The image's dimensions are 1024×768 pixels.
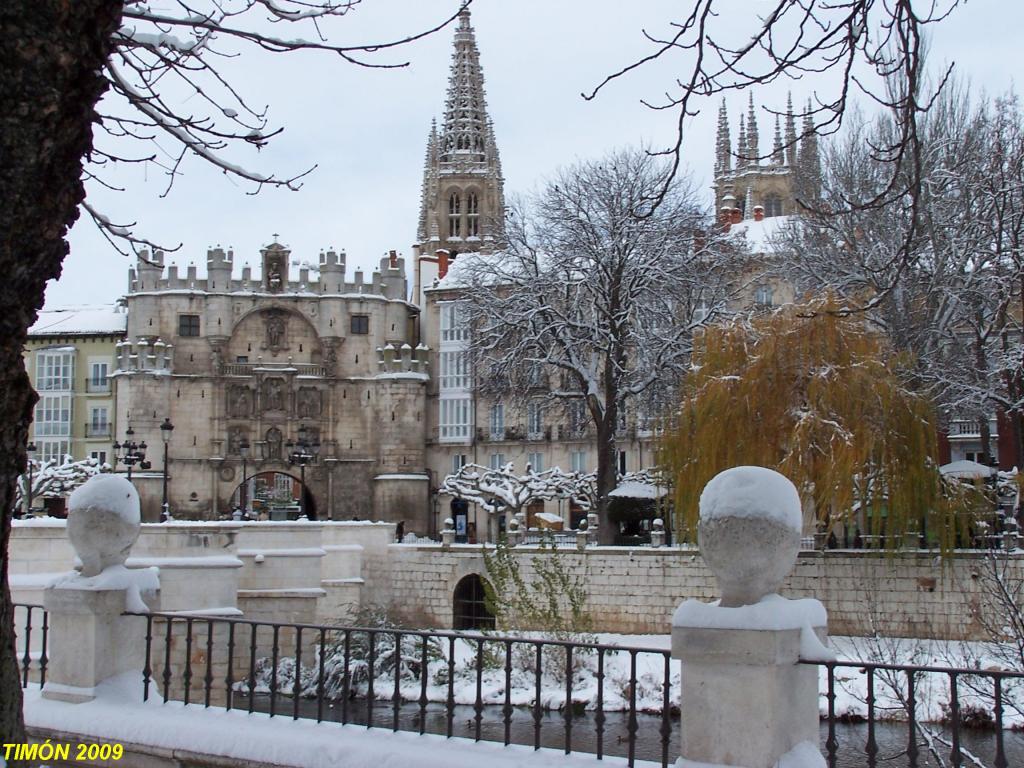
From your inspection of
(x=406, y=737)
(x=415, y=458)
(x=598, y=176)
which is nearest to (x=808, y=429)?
(x=598, y=176)

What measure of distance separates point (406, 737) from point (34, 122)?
3.49 m

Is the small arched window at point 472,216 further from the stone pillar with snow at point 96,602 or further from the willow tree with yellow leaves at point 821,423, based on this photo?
the stone pillar with snow at point 96,602

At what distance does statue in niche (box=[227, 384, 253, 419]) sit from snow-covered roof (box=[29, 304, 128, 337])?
6555 mm

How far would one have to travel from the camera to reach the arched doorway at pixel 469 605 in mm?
29203

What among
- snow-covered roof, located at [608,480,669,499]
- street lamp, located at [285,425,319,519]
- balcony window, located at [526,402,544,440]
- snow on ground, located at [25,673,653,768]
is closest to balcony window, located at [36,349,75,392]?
street lamp, located at [285,425,319,519]

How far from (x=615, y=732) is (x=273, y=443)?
27.4 m

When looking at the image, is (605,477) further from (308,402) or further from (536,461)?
(308,402)

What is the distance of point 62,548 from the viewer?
19.8 metres

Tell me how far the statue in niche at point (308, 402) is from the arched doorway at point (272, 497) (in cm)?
231

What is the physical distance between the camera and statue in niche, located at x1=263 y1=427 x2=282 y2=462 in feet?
147

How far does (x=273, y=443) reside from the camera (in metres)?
44.8

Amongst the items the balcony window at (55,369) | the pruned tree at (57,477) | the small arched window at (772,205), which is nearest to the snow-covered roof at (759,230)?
the small arched window at (772,205)

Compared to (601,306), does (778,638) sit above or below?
below

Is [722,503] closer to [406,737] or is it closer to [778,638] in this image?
[778,638]
